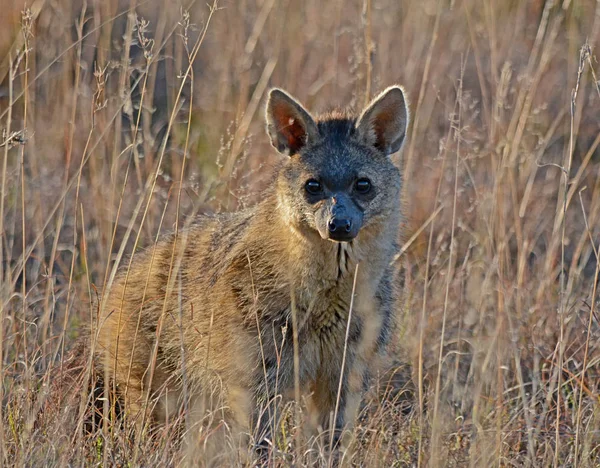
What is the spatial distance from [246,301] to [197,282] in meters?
0.42

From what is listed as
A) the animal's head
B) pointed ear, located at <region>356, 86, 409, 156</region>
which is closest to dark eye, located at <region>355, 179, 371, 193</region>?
the animal's head

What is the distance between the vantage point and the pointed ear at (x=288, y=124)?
4699 mm

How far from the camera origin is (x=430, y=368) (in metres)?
5.62

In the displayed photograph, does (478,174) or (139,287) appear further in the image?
(478,174)

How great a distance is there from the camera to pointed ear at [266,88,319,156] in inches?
185

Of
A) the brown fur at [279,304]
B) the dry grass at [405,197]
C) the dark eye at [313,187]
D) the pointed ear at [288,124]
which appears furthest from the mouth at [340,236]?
the pointed ear at [288,124]

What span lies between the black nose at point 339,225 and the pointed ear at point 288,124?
2.26ft

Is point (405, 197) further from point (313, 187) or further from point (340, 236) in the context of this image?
point (340, 236)

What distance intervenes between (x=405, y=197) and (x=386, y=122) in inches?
34.7

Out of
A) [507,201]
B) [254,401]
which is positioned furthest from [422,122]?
[254,401]

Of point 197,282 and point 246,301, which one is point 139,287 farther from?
point 246,301

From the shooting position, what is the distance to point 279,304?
14.9ft

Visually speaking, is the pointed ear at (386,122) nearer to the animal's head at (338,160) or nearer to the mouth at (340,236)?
the animal's head at (338,160)

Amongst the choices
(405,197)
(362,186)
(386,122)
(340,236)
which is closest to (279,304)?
(340,236)
